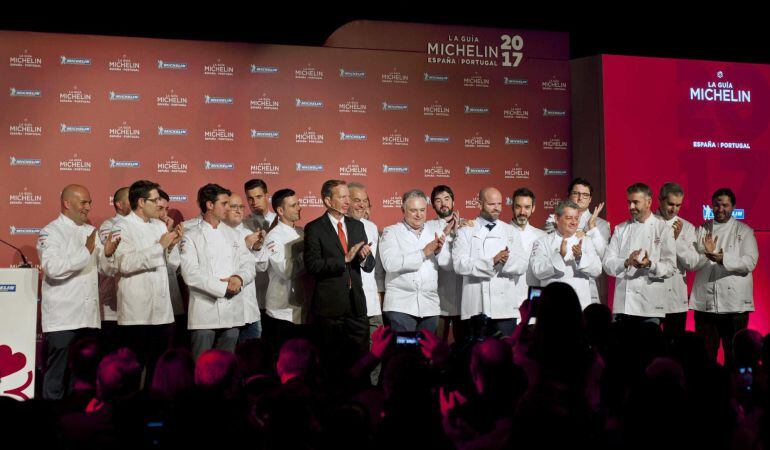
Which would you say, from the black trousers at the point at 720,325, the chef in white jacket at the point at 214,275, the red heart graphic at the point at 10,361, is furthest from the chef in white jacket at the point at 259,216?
the black trousers at the point at 720,325

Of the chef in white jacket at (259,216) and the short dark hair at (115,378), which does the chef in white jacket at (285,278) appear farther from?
the short dark hair at (115,378)

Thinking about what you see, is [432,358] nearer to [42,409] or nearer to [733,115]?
[42,409]

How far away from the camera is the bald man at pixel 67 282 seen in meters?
6.32

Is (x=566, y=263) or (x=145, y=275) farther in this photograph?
A: (x=566, y=263)

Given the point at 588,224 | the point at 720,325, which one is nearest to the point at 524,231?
the point at 588,224

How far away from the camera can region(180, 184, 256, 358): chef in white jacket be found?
6.30 metres

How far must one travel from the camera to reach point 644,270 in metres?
7.29

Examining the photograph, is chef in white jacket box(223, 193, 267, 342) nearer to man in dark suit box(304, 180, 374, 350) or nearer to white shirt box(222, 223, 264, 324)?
white shirt box(222, 223, 264, 324)

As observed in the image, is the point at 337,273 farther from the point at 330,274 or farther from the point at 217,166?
the point at 217,166

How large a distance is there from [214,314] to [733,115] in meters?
6.43

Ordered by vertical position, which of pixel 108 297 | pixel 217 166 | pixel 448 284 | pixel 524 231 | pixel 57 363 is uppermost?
pixel 217 166

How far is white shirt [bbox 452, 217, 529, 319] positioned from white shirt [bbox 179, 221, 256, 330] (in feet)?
6.01

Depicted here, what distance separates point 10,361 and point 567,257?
→ 14.5ft

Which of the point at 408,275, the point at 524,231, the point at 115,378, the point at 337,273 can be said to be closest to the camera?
the point at 115,378
